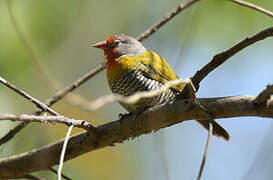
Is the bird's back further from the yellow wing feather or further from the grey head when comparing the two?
the grey head

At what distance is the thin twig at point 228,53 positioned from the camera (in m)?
2.03

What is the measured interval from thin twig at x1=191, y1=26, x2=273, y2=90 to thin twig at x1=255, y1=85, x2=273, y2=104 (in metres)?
0.28

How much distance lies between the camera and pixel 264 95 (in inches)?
78.6

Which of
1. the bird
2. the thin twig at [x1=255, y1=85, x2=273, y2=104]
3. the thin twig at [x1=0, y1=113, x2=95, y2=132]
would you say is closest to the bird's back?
the bird

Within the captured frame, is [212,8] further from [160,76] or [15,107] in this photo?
[15,107]

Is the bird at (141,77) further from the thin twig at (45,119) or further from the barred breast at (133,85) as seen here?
the thin twig at (45,119)

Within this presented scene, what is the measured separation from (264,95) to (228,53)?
1.16 ft

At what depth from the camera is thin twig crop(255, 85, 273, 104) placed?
1930 millimetres

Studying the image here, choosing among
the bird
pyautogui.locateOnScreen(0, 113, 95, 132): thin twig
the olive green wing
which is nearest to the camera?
pyautogui.locateOnScreen(0, 113, 95, 132): thin twig

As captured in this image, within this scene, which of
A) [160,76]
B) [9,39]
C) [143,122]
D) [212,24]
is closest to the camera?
[143,122]

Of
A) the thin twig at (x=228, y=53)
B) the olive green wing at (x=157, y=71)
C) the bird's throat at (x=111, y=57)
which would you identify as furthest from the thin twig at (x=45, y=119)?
the bird's throat at (x=111, y=57)

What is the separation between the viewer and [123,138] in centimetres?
283

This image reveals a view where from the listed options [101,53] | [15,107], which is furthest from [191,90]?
[101,53]

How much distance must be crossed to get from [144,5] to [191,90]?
3.62 meters
